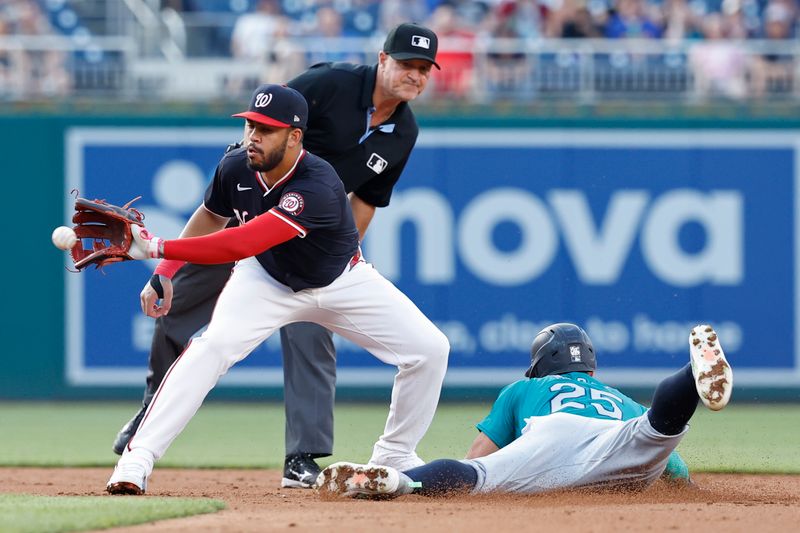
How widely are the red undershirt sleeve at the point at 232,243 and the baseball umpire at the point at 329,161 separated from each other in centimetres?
118

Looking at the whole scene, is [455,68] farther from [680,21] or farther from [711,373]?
[711,373]

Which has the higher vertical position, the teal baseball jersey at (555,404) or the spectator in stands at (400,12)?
the spectator in stands at (400,12)

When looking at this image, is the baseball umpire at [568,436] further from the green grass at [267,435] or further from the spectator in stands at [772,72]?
the spectator in stands at [772,72]

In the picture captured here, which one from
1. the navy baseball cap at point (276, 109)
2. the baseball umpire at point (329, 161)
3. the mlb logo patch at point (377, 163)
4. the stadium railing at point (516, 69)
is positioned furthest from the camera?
the stadium railing at point (516, 69)

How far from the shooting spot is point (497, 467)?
16.8 ft

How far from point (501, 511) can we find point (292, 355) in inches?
69.1

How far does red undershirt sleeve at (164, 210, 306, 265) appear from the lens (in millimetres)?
4934

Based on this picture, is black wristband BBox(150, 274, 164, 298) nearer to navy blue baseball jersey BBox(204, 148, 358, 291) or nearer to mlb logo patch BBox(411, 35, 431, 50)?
navy blue baseball jersey BBox(204, 148, 358, 291)

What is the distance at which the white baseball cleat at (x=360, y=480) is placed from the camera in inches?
194

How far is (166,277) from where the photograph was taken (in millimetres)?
5641

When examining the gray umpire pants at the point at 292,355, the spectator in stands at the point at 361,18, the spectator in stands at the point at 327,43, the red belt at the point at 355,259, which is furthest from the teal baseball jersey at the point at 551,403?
the spectator in stands at the point at 361,18

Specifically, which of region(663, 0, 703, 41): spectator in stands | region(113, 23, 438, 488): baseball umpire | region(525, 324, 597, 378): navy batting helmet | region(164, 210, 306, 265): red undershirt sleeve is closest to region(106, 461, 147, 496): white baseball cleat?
region(164, 210, 306, 265): red undershirt sleeve

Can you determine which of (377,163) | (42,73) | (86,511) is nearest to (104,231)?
(86,511)

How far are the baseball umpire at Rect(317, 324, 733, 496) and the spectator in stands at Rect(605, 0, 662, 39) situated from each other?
21.6 feet
